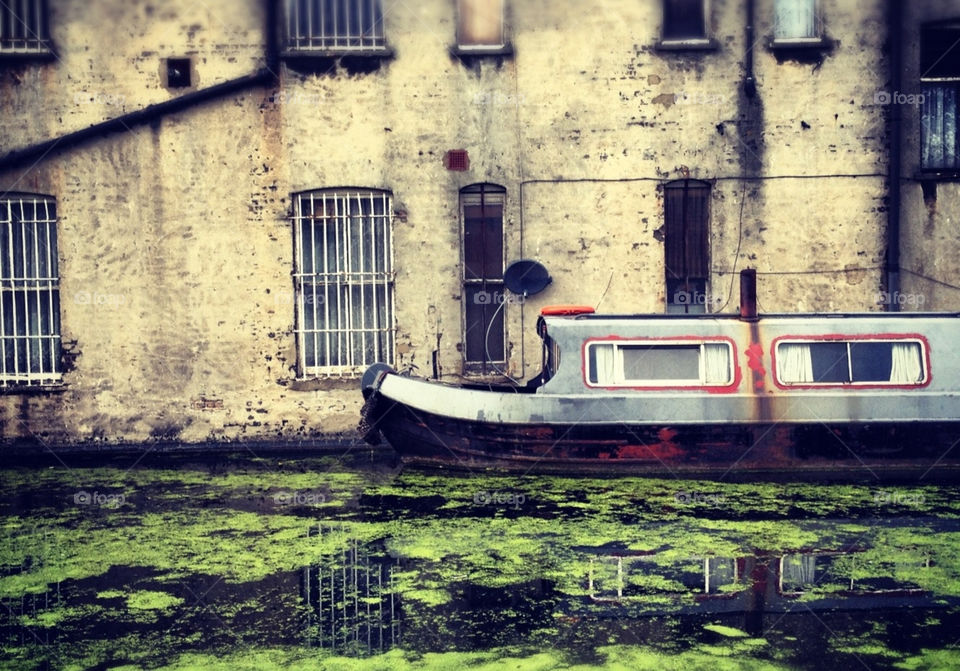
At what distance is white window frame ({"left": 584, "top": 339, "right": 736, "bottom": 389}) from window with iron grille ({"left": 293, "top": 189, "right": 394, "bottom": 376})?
3.43 metres

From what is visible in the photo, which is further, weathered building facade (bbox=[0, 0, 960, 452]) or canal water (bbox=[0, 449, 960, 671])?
weathered building facade (bbox=[0, 0, 960, 452])

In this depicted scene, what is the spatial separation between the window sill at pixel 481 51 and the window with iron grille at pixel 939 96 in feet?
15.5

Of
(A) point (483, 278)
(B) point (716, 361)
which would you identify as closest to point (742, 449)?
(B) point (716, 361)

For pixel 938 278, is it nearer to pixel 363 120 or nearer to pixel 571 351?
pixel 571 351

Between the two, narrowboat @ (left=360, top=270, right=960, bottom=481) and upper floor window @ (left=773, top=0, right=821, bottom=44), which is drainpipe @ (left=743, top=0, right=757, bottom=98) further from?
narrowboat @ (left=360, top=270, right=960, bottom=481)

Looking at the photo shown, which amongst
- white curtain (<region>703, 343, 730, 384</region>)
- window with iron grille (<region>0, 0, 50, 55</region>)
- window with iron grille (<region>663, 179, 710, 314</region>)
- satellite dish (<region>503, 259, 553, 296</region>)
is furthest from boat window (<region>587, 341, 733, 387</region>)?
window with iron grille (<region>0, 0, 50, 55</region>)

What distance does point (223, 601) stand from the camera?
748cm

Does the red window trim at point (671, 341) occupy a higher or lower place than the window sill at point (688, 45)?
lower

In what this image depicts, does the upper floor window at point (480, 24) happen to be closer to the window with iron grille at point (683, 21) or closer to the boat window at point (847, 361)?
the window with iron grille at point (683, 21)

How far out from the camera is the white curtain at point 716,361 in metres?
10.9

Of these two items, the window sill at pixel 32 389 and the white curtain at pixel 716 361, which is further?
the window sill at pixel 32 389

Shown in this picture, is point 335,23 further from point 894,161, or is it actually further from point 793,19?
point 894,161

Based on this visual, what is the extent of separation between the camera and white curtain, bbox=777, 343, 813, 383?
10.9m

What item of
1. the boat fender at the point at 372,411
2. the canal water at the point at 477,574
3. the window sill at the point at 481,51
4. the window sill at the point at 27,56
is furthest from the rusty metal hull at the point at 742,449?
the window sill at the point at 27,56
